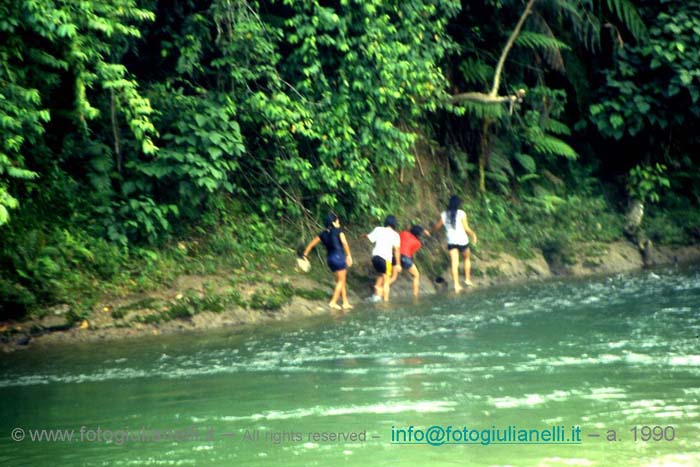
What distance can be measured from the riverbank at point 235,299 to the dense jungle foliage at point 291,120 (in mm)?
329

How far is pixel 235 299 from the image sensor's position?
607 inches

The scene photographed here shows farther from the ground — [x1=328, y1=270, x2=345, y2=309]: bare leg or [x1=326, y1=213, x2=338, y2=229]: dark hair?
[x1=326, y1=213, x2=338, y2=229]: dark hair

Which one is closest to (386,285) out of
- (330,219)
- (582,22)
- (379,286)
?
(379,286)

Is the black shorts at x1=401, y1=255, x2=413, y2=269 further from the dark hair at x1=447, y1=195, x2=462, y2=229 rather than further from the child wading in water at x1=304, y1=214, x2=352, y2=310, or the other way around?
the child wading in water at x1=304, y1=214, x2=352, y2=310

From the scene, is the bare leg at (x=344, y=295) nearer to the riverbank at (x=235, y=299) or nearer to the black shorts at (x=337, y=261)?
the black shorts at (x=337, y=261)

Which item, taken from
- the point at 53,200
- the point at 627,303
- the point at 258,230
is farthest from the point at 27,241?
the point at 627,303

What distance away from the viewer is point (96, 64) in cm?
1389

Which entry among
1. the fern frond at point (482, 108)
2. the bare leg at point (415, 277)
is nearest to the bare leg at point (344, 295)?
the bare leg at point (415, 277)

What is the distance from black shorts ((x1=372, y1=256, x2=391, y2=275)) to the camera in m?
17.2

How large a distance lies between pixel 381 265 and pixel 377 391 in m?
7.67

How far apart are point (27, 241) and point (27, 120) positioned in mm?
2048

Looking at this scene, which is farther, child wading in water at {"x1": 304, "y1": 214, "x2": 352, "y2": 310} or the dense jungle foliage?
child wading in water at {"x1": 304, "y1": 214, "x2": 352, "y2": 310}

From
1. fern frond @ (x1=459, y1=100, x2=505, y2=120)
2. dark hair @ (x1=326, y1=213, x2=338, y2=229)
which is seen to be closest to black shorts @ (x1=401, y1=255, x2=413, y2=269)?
dark hair @ (x1=326, y1=213, x2=338, y2=229)

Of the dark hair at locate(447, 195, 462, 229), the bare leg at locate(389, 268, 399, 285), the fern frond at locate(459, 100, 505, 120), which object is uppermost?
the fern frond at locate(459, 100, 505, 120)
